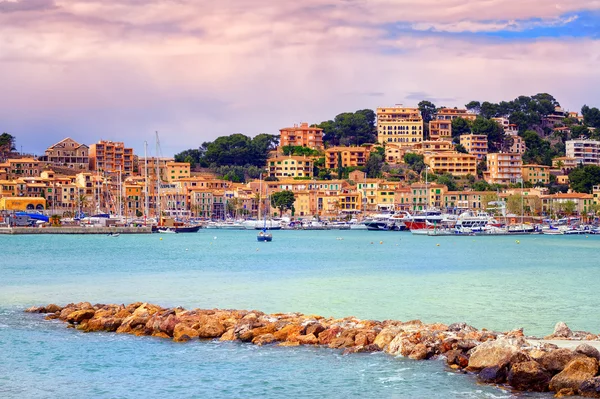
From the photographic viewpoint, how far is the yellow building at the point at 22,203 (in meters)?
95.1

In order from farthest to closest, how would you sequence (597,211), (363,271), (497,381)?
(597,211), (363,271), (497,381)

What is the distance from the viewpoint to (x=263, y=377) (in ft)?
50.2

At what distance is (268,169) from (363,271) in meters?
82.8

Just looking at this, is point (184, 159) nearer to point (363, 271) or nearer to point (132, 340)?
point (363, 271)

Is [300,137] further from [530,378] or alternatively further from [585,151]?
[530,378]

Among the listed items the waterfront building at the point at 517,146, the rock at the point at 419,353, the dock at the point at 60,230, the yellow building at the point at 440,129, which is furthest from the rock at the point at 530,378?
the waterfront building at the point at 517,146

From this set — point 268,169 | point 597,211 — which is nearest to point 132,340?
point 597,211

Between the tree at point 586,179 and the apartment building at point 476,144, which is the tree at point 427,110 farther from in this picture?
the tree at point 586,179

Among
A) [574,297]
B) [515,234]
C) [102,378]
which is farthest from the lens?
[515,234]

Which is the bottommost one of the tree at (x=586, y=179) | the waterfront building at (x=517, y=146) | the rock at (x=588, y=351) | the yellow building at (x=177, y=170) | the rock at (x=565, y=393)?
the rock at (x=565, y=393)

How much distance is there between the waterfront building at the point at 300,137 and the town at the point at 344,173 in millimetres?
154

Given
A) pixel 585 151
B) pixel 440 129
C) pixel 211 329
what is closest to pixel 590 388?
pixel 211 329

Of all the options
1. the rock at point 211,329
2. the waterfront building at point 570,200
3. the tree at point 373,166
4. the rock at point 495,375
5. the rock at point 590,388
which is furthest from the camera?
the tree at point 373,166

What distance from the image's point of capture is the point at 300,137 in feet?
419
